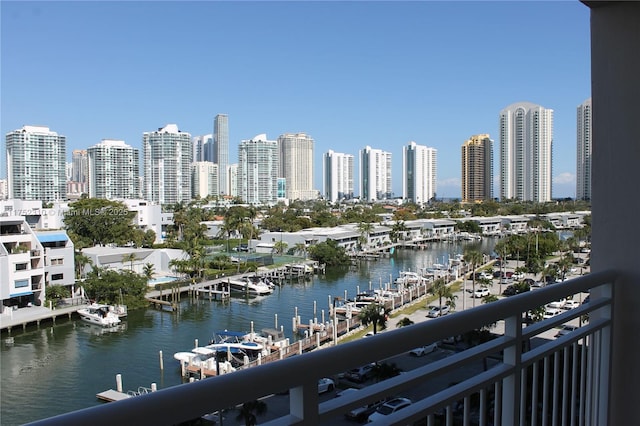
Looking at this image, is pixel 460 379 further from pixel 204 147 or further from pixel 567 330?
pixel 204 147

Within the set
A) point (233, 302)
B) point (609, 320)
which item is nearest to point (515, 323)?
point (609, 320)

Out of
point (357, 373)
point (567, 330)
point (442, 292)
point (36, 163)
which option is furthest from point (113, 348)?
point (36, 163)

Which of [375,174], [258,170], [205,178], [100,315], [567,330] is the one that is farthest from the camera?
[375,174]

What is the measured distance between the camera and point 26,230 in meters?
12.1

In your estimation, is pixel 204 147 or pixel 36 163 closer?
pixel 36 163

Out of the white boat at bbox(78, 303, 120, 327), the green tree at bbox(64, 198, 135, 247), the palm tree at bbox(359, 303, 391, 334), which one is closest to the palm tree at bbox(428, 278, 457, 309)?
Answer: the palm tree at bbox(359, 303, 391, 334)

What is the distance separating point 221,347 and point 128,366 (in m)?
1.44

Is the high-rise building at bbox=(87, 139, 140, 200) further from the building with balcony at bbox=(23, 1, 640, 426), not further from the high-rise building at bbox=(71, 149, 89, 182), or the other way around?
the building with balcony at bbox=(23, 1, 640, 426)

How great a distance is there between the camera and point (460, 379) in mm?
704

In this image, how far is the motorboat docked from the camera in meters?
10.9

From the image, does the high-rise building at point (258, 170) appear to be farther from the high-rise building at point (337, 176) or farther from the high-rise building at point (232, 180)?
the high-rise building at point (337, 176)

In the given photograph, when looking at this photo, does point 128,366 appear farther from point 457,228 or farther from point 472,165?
point 472,165

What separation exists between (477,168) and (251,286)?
31.4m

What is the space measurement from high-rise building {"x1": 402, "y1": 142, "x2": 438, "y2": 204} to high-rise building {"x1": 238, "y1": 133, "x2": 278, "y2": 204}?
1386 cm
